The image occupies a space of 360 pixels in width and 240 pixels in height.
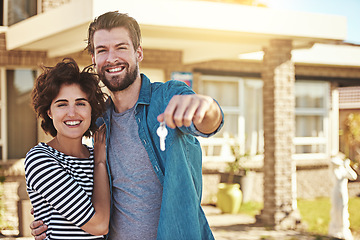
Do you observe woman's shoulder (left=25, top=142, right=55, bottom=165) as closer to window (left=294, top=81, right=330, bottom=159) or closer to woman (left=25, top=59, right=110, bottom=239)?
woman (left=25, top=59, right=110, bottom=239)

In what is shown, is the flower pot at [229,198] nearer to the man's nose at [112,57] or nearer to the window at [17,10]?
the window at [17,10]

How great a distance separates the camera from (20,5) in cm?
1001

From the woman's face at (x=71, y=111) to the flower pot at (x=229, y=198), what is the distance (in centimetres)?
812

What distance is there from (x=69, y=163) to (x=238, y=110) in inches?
397

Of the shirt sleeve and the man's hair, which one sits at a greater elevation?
the man's hair

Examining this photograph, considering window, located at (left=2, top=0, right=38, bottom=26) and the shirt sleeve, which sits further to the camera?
window, located at (left=2, top=0, right=38, bottom=26)

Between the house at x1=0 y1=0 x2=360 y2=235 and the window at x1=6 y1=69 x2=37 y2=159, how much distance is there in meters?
0.02

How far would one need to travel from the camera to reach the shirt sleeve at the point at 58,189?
220cm

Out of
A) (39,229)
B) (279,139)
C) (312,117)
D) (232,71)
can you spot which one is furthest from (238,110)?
(39,229)

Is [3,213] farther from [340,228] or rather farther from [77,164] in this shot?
[77,164]

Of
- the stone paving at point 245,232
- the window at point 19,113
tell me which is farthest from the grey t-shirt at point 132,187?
the window at point 19,113

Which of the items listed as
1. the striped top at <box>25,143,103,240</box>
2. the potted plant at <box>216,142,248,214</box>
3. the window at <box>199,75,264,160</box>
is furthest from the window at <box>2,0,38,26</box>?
the striped top at <box>25,143,103,240</box>

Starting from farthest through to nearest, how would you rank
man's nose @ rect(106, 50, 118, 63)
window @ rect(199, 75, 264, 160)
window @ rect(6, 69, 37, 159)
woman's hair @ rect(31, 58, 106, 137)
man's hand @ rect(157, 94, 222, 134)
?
window @ rect(199, 75, 264, 160)
window @ rect(6, 69, 37, 159)
woman's hair @ rect(31, 58, 106, 137)
man's nose @ rect(106, 50, 118, 63)
man's hand @ rect(157, 94, 222, 134)

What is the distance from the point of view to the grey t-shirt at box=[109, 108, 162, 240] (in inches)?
87.5
